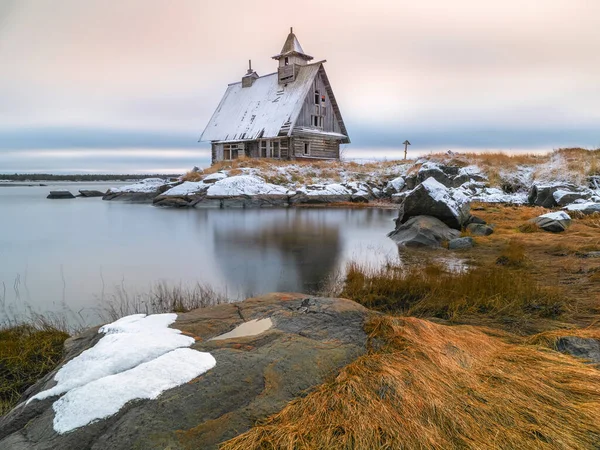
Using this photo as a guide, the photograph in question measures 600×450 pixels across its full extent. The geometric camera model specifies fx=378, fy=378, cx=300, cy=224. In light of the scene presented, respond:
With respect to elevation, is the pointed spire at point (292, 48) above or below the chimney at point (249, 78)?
above

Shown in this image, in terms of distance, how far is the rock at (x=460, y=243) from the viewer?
36.2 feet

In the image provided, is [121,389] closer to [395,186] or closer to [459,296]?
[459,296]

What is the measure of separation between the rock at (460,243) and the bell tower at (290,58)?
96.3 feet

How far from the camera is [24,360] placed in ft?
14.0

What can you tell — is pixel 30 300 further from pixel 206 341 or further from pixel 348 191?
pixel 348 191

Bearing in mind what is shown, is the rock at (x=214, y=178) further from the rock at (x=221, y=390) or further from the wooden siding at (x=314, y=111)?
the rock at (x=221, y=390)

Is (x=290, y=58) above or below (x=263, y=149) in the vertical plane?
above

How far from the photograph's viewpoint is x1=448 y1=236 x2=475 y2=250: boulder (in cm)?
1104

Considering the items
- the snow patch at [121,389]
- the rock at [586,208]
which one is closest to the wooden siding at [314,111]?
the rock at [586,208]

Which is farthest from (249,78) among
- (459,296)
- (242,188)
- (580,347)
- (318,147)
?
(580,347)

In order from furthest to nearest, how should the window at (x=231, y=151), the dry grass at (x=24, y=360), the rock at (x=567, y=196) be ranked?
the window at (x=231, y=151)
the rock at (x=567, y=196)
the dry grass at (x=24, y=360)

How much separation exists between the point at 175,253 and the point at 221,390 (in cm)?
1034

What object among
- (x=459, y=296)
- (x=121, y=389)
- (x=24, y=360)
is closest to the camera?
(x=121, y=389)

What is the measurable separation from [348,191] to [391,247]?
53.5 feet
